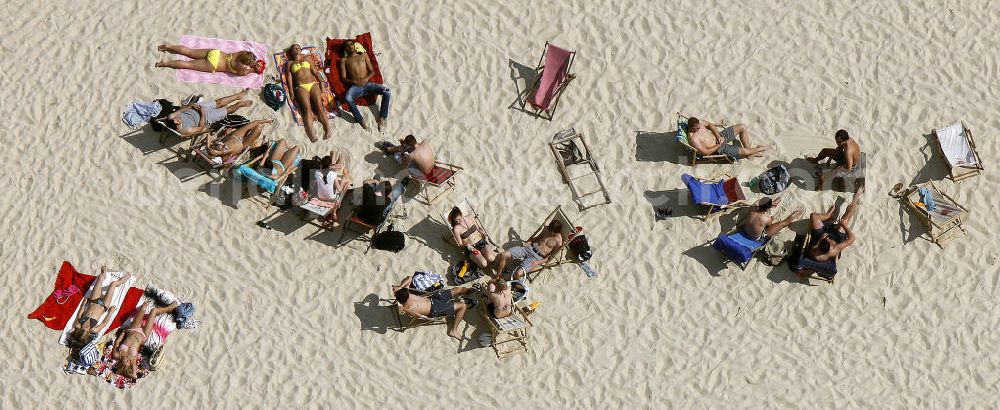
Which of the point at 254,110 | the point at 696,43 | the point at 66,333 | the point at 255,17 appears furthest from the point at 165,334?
the point at 696,43

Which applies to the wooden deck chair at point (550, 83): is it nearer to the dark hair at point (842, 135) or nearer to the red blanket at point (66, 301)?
the dark hair at point (842, 135)

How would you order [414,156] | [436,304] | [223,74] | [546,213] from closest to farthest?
[436,304]
[414,156]
[546,213]
[223,74]

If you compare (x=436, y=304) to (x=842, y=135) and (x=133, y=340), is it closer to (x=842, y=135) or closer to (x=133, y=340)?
(x=133, y=340)

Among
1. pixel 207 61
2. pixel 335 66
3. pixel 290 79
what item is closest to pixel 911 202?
pixel 335 66

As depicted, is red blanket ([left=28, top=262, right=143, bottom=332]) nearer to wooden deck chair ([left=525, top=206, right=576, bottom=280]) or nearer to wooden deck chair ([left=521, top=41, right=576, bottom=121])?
wooden deck chair ([left=525, top=206, right=576, bottom=280])

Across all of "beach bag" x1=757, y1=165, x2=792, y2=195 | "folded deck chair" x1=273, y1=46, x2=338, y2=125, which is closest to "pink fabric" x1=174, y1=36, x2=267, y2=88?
"folded deck chair" x1=273, y1=46, x2=338, y2=125

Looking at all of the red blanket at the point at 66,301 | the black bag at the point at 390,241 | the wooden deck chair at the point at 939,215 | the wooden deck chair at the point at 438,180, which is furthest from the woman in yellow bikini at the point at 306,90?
the wooden deck chair at the point at 939,215
